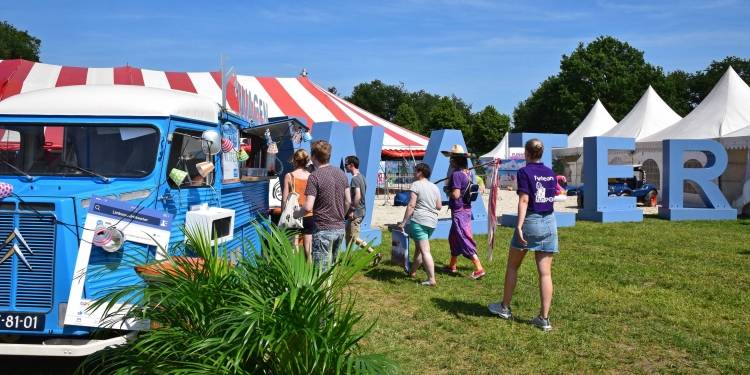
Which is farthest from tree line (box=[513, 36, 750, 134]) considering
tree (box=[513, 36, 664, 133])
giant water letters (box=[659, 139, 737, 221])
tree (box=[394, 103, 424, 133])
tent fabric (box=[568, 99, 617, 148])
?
giant water letters (box=[659, 139, 737, 221])

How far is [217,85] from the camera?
20.6 m

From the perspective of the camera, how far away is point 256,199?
7984 mm

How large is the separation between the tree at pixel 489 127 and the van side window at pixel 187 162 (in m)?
52.7

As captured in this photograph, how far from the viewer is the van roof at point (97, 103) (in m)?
5.17

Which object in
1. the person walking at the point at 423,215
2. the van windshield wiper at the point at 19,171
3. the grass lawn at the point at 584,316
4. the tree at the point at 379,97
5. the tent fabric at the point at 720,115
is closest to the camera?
the van windshield wiper at the point at 19,171

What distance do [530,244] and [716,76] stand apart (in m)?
63.5

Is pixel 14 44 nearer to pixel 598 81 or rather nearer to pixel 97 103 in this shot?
pixel 598 81

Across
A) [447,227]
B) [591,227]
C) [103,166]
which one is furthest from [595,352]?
[591,227]

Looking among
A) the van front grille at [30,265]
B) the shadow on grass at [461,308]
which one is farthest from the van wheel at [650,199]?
the van front grille at [30,265]

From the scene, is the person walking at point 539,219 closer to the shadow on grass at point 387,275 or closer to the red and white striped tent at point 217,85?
the shadow on grass at point 387,275

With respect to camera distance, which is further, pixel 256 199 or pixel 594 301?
pixel 256 199

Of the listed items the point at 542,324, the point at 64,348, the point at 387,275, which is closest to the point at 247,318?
the point at 64,348

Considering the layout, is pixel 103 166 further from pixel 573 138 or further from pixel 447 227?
pixel 573 138

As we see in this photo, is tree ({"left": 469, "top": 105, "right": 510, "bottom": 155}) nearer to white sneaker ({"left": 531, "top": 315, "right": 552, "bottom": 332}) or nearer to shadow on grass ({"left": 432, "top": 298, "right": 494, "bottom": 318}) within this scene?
shadow on grass ({"left": 432, "top": 298, "right": 494, "bottom": 318})
